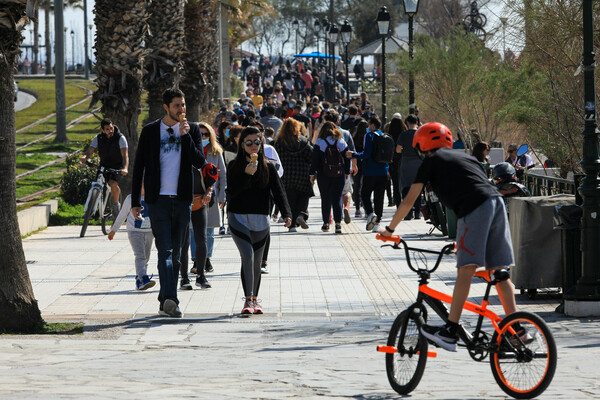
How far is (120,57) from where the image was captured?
62.9ft

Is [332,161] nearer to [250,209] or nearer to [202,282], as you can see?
[202,282]

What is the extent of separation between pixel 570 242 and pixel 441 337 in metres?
3.65

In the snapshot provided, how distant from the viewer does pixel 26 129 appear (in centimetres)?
4150

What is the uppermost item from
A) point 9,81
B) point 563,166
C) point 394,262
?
point 9,81

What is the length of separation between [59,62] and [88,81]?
3798 cm

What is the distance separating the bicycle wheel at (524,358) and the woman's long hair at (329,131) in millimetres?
10474

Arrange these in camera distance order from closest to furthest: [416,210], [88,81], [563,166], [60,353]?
[60,353]
[563,166]
[416,210]
[88,81]

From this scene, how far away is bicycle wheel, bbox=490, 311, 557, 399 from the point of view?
5.90m

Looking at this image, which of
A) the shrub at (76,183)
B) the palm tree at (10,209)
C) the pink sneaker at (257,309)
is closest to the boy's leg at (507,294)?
the pink sneaker at (257,309)

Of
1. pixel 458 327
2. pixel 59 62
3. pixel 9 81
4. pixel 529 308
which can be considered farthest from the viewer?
pixel 59 62

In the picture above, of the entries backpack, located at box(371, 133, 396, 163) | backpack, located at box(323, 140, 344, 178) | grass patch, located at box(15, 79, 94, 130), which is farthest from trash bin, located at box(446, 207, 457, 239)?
grass patch, located at box(15, 79, 94, 130)

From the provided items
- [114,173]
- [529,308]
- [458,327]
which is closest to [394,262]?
[529,308]

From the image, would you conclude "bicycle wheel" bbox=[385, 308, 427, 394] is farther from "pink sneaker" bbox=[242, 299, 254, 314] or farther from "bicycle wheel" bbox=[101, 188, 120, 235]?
"bicycle wheel" bbox=[101, 188, 120, 235]

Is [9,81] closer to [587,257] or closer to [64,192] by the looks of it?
[587,257]
